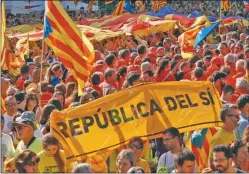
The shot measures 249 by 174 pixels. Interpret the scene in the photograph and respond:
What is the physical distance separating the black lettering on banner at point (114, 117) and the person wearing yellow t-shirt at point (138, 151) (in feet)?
1.08

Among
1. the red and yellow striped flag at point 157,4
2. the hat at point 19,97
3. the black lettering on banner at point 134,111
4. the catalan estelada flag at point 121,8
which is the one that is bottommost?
the red and yellow striped flag at point 157,4

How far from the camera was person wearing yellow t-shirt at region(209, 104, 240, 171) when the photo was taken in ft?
23.9

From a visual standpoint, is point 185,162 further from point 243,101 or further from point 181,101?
point 243,101

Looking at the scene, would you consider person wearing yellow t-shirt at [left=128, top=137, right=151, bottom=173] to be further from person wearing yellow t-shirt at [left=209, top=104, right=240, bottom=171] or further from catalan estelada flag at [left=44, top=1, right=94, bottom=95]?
catalan estelada flag at [left=44, top=1, right=94, bottom=95]

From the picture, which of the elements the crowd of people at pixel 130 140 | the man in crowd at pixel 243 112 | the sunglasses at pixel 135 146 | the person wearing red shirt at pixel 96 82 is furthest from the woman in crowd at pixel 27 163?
the person wearing red shirt at pixel 96 82

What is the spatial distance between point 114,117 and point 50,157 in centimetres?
94

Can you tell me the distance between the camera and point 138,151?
23.6 ft

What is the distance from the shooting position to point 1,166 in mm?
6832

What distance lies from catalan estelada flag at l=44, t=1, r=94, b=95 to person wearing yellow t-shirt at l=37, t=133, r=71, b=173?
3.00 m

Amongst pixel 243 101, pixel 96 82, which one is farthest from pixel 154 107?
pixel 96 82

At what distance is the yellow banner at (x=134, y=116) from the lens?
734cm

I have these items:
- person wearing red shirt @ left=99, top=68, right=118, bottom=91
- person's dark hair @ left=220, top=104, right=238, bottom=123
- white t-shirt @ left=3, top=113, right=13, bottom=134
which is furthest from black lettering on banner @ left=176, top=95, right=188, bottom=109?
person wearing red shirt @ left=99, top=68, right=118, bottom=91

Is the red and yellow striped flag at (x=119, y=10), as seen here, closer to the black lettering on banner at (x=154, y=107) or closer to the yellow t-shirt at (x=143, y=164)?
the black lettering on banner at (x=154, y=107)

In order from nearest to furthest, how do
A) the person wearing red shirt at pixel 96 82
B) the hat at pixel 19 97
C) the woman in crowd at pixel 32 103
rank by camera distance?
the woman in crowd at pixel 32 103 < the hat at pixel 19 97 < the person wearing red shirt at pixel 96 82
